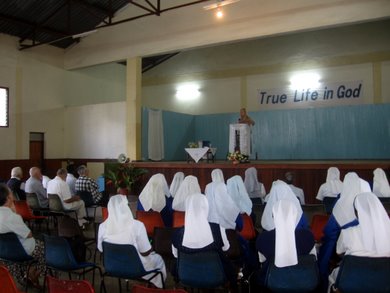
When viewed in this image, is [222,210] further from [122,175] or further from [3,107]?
[3,107]

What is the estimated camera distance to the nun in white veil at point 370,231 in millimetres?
2531

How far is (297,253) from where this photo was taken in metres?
2.72

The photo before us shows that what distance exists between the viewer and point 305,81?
12.4 metres

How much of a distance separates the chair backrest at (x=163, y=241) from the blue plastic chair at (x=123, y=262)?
61cm

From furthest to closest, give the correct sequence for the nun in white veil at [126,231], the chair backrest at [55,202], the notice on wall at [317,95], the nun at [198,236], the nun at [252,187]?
A: the notice on wall at [317,95] < the nun at [252,187] < the chair backrest at [55,202] < the nun in white veil at [126,231] < the nun at [198,236]

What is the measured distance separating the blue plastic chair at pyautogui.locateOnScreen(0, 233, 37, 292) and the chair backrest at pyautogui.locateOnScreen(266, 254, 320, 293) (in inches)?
93.2

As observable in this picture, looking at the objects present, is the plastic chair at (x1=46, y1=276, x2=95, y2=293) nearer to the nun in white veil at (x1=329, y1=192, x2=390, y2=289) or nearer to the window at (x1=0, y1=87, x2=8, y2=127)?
the nun in white veil at (x1=329, y1=192, x2=390, y2=289)

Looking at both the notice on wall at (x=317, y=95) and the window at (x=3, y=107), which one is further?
the notice on wall at (x=317, y=95)

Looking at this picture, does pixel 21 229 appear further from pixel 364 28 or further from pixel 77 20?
pixel 364 28

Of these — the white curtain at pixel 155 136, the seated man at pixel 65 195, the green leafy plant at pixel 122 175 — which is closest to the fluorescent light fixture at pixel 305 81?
the white curtain at pixel 155 136

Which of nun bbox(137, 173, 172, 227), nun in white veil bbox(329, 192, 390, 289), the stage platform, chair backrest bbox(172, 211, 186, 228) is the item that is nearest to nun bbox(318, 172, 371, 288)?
nun in white veil bbox(329, 192, 390, 289)

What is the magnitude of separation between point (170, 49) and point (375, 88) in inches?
247

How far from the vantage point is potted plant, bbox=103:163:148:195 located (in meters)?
9.80

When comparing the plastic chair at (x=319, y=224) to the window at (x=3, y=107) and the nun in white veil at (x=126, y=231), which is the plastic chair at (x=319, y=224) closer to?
the nun in white veil at (x=126, y=231)
